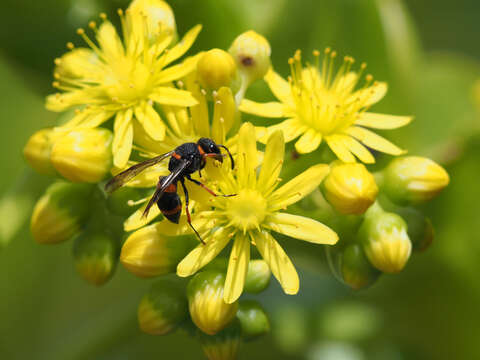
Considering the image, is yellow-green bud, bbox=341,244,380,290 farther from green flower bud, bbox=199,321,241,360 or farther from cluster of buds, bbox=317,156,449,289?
green flower bud, bbox=199,321,241,360

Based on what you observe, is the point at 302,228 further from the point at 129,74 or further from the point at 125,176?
the point at 129,74

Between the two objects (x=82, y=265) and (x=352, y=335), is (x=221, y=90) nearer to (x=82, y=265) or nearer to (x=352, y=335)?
(x=82, y=265)

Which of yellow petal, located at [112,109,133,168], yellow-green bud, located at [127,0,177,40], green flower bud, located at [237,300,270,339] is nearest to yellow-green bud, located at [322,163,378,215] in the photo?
green flower bud, located at [237,300,270,339]

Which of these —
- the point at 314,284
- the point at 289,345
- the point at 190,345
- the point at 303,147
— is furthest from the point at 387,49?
the point at 190,345

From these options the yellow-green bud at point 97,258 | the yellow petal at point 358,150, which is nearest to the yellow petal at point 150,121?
the yellow-green bud at point 97,258

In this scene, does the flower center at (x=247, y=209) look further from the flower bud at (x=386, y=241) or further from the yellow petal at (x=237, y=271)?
the flower bud at (x=386, y=241)

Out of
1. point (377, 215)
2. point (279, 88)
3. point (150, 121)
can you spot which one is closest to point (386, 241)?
point (377, 215)
